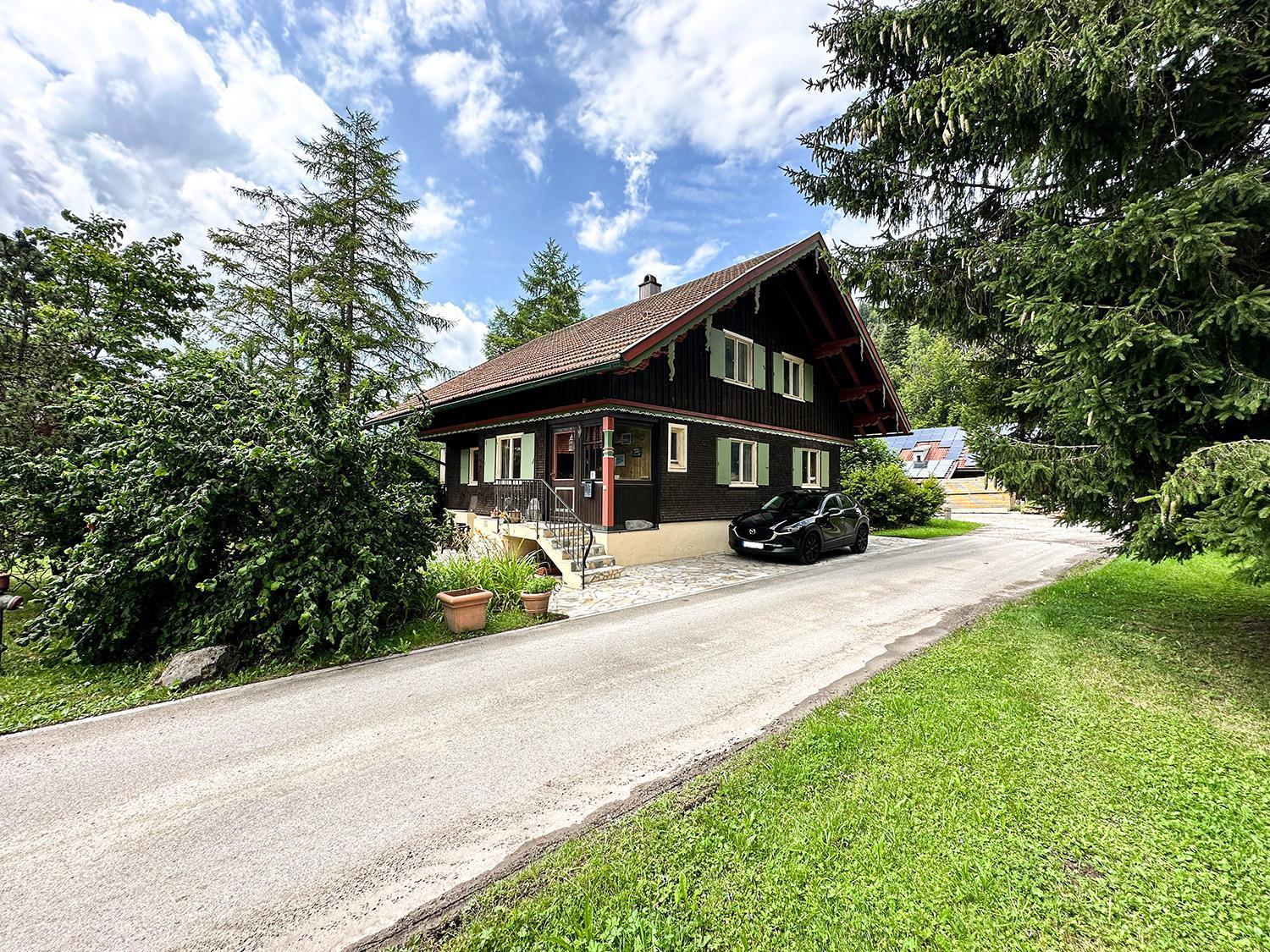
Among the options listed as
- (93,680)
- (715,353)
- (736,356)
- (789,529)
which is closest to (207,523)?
(93,680)

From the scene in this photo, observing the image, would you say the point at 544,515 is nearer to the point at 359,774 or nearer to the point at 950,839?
the point at 359,774

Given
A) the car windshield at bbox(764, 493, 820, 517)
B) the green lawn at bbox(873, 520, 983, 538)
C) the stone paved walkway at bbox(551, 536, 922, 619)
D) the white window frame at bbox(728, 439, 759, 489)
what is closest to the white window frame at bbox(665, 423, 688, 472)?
the white window frame at bbox(728, 439, 759, 489)

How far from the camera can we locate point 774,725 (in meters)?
3.76

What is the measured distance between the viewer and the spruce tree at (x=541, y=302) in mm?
30281

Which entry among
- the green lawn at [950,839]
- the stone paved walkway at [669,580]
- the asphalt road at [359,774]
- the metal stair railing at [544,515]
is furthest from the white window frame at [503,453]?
the green lawn at [950,839]

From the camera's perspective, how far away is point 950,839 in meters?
2.42

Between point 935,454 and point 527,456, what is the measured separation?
36738 millimetres

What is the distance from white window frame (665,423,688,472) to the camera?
1217 cm

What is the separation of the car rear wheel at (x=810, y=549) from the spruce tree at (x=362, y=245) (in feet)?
43.2

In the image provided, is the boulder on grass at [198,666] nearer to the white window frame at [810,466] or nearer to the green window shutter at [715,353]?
the green window shutter at [715,353]

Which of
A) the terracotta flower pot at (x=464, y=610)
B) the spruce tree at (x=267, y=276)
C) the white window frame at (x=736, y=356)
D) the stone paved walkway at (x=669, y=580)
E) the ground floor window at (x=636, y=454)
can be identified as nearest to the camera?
the terracotta flower pot at (x=464, y=610)

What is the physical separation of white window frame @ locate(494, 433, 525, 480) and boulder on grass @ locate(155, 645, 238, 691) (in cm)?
867

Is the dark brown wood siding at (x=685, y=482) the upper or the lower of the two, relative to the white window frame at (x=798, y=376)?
lower

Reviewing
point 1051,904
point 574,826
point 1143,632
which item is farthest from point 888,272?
point 574,826
